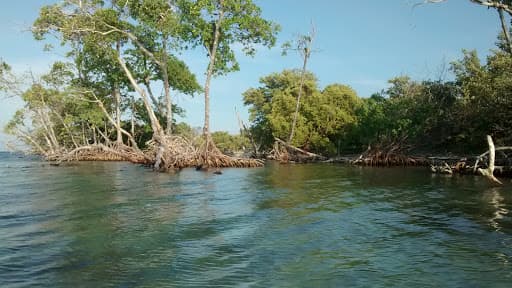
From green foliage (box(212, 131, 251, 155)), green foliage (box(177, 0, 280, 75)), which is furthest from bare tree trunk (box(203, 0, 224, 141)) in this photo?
green foliage (box(212, 131, 251, 155))

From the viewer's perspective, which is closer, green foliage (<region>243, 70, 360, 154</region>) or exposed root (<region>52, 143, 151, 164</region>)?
exposed root (<region>52, 143, 151, 164</region>)

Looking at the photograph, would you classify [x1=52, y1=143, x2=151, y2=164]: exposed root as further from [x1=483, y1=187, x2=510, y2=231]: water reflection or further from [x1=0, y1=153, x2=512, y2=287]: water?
[x1=483, y1=187, x2=510, y2=231]: water reflection

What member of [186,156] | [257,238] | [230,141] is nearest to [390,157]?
[186,156]

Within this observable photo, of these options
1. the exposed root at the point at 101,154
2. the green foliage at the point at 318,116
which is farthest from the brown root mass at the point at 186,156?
the green foliage at the point at 318,116

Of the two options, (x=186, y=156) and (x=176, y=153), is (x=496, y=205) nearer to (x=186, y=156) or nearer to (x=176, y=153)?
(x=186, y=156)

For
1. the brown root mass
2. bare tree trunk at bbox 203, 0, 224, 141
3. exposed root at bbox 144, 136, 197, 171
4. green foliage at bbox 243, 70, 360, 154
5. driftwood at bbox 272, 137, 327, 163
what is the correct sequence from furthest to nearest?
green foliage at bbox 243, 70, 360, 154 < driftwood at bbox 272, 137, 327, 163 < bare tree trunk at bbox 203, 0, 224, 141 < the brown root mass < exposed root at bbox 144, 136, 197, 171

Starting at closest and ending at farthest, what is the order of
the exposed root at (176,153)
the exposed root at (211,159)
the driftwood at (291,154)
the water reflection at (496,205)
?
the water reflection at (496,205) < the exposed root at (176,153) < the exposed root at (211,159) < the driftwood at (291,154)

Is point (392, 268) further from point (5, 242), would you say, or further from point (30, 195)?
point (30, 195)

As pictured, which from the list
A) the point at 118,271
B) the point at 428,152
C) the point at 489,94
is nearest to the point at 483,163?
the point at 489,94

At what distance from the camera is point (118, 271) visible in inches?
237

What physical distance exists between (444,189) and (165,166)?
47.7 feet

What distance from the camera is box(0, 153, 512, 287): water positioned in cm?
584

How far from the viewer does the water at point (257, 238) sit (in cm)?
584

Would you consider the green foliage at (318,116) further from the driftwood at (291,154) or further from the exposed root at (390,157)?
the exposed root at (390,157)
